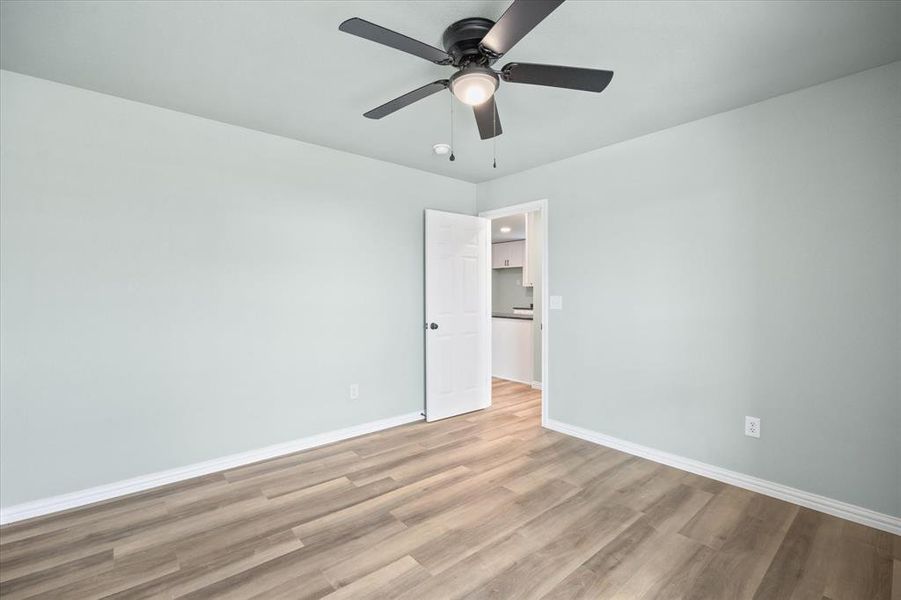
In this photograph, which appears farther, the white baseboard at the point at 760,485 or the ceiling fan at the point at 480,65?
the white baseboard at the point at 760,485

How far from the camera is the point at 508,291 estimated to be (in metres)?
7.96

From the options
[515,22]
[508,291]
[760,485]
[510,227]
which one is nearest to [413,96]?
[515,22]

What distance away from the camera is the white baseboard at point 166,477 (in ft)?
7.90

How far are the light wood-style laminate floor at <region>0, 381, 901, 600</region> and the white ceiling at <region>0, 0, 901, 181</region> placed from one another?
2612 mm

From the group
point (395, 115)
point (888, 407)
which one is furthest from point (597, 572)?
point (395, 115)

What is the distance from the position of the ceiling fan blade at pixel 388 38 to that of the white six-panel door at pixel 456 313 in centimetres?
238

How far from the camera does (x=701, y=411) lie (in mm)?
2990

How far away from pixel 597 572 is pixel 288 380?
2.60 m

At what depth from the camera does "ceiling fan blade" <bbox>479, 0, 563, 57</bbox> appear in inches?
55.8

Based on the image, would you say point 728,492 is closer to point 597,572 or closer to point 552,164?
point 597,572

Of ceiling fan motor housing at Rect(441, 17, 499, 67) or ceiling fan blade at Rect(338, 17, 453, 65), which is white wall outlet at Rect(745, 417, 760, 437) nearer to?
ceiling fan motor housing at Rect(441, 17, 499, 67)

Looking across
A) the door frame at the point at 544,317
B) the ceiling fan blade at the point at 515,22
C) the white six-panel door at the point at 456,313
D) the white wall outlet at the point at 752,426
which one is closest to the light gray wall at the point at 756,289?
the white wall outlet at the point at 752,426

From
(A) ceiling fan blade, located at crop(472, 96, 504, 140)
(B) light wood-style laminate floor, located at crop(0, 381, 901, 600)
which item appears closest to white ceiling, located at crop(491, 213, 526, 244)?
(A) ceiling fan blade, located at crop(472, 96, 504, 140)

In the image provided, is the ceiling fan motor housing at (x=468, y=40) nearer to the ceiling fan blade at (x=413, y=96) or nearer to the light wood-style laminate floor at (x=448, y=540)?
the ceiling fan blade at (x=413, y=96)
